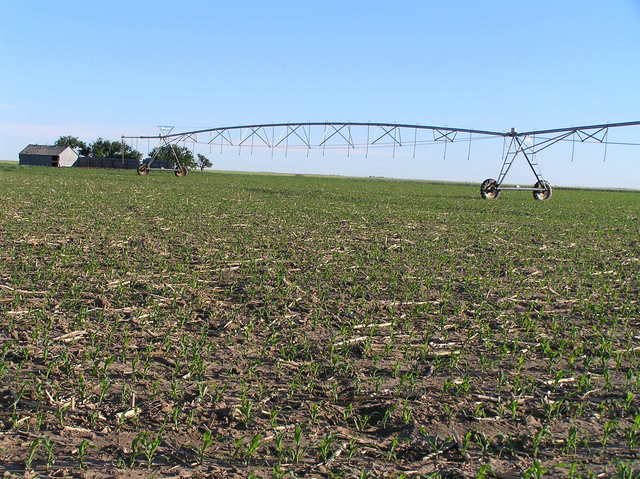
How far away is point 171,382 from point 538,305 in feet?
17.2

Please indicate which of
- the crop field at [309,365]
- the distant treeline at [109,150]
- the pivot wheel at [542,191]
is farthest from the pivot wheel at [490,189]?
the distant treeline at [109,150]

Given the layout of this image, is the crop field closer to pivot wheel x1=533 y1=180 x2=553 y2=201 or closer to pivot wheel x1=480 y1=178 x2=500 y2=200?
pivot wheel x1=480 y1=178 x2=500 y2=200

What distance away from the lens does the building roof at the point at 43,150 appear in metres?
123

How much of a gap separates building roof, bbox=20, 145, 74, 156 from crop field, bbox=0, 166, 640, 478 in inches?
4846

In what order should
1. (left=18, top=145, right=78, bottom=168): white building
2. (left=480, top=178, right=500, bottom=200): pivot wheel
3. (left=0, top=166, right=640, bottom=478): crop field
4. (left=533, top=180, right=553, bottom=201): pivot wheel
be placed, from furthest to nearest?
(left=18, top=145, right=78, bottom=168): white building < (left=533, top=180, right=553, bottom=201): pivot wheel < (left=480, top=178, right=500, bottom=200): pivot wheel < (left=0, top=166, right=640, bottom=478): crop field

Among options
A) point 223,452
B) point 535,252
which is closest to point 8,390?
point 223,452

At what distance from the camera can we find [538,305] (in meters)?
7.99

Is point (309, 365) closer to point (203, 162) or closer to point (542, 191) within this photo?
point (542, 191)

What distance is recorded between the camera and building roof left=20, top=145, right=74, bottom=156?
12316 centimetres

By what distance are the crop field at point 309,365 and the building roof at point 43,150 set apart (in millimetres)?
123098

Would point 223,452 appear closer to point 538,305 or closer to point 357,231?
point 538,305

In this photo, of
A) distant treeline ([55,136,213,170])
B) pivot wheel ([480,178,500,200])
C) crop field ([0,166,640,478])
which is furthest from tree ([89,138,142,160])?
crop field ([0,166,640,478])

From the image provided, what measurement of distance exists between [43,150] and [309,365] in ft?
439

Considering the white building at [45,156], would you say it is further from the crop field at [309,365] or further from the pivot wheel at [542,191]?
the crop field at [309,365]
